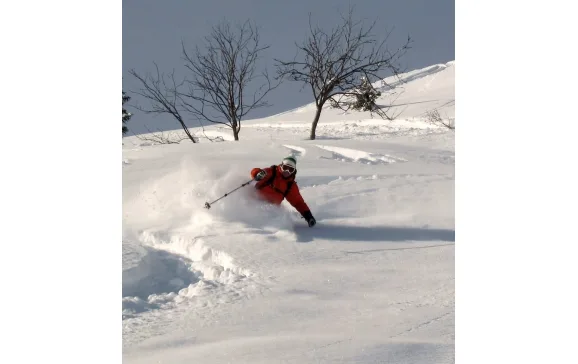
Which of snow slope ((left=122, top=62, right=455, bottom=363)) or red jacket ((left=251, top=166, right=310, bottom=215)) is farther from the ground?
red jacket ((left=251, top=166, right=310, bottom=215))

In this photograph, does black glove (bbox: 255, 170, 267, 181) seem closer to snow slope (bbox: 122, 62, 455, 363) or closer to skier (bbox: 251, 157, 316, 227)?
skier (bbox: 251, 157, 316, 227)

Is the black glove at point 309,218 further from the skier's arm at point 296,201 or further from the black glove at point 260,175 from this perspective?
the black glove at point 260,175

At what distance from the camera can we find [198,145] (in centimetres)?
877

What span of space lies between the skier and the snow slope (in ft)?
0.35

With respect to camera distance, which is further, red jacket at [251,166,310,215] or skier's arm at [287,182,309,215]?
red jacket at [251,166,310,215]

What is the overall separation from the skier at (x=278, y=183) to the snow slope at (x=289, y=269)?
0.11m

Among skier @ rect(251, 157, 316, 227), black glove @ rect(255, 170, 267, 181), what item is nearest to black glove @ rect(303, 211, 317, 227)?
skier @ rect(251, 157, 316, 227)

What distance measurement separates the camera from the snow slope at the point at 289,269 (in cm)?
212

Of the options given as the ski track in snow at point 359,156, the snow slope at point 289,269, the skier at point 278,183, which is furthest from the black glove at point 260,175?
the ski track in snow at point 359,156

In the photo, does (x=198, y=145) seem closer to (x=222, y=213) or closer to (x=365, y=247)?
(x=222, y=213)

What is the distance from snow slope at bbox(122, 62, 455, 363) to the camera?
6.97 ft
